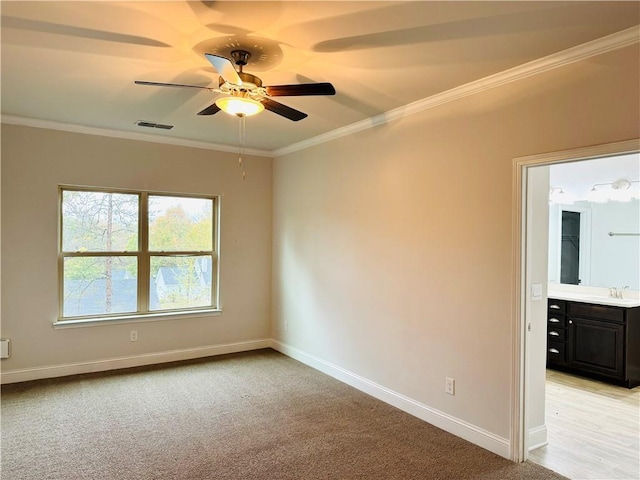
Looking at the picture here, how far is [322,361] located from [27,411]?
269 cm

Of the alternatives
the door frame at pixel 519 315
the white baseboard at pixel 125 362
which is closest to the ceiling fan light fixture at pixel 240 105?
the door frame at pixel 519 315

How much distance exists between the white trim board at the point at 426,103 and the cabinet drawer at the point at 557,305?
9.25ft

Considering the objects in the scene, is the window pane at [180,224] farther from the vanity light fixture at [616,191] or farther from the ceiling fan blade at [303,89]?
the vanity light fixture at [616,191]

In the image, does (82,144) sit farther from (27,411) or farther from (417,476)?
(417,476)

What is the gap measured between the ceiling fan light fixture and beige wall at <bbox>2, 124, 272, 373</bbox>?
2659 millimetres

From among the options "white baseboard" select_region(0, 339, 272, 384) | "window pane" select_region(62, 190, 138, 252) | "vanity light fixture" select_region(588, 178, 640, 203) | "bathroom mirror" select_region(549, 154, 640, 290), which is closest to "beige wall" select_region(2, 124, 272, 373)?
"white baseboard" select_region(0, 339, 272, 384)

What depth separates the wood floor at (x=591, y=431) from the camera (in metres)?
2.79

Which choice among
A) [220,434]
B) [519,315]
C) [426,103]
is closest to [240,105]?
[426,103]

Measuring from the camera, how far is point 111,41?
2438 millimetres

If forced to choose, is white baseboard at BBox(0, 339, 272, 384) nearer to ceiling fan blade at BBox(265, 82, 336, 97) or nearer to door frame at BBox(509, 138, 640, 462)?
door frame at BBox(509, 138, 640, 462)

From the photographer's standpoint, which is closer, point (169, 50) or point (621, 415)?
point (169, 50)

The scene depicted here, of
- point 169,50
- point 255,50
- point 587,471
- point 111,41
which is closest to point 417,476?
point 587,471

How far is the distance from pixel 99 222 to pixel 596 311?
17.6 feet

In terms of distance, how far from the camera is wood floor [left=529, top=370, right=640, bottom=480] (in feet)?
9.17
